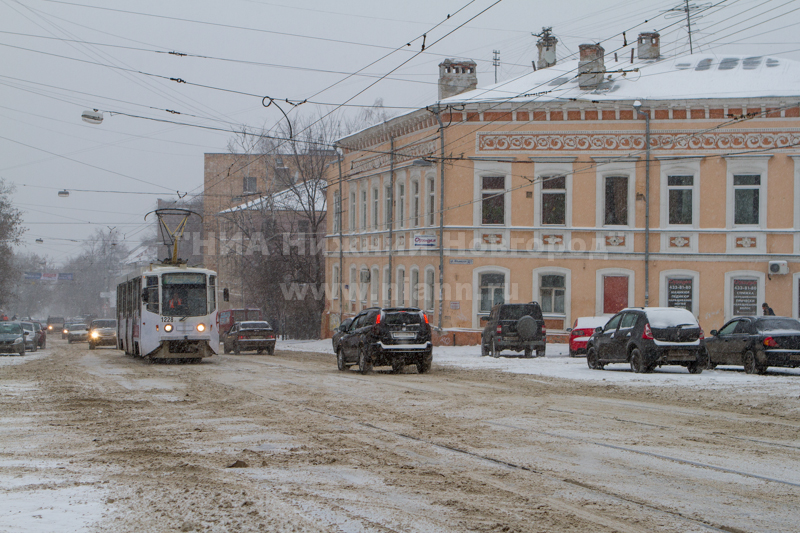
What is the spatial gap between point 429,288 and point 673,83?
12774 mm

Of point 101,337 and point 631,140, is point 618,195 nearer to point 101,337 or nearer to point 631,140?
point 631,140

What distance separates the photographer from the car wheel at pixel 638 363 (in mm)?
21141

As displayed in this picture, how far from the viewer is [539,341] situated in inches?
1169

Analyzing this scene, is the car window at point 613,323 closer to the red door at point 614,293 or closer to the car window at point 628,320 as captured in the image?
the car window at point 628,320

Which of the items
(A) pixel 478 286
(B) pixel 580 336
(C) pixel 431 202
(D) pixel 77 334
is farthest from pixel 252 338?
(D) pixel 77 334

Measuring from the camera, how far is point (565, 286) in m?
35.9

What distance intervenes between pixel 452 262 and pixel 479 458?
27492mm

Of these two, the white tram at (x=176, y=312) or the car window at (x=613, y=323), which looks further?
the white tram at (x=176, y=312)

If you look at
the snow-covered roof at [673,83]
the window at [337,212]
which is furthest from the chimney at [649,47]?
the window at [337,212]

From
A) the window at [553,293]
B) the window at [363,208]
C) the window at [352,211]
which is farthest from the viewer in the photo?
the window at [352,211]

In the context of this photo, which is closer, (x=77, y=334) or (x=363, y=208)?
(x=363, y=208)

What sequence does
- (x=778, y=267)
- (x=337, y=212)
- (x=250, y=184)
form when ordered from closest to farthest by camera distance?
(x=778, y=267) → (x=337, y=212) → (x=250, y=184)

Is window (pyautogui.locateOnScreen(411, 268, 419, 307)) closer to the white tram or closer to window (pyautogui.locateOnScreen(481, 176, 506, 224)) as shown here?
window (pyautogui.locateOnScreen(481, 176, 506, 224))

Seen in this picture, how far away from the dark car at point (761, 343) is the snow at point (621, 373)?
32 centimetres
